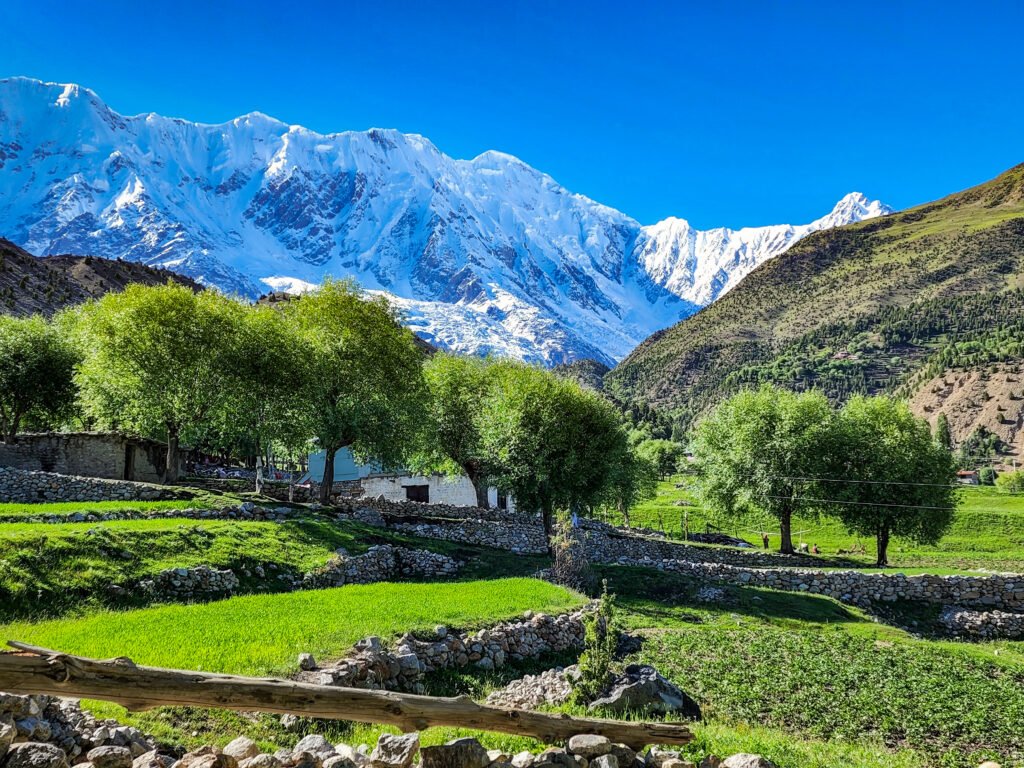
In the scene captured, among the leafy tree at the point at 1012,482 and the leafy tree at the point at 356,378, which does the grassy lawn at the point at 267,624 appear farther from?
the leafy tree at the point at 1012,482

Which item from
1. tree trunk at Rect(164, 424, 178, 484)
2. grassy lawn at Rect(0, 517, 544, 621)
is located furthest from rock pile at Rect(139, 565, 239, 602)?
tree trunk at Rect(164, 424, 178, 484)

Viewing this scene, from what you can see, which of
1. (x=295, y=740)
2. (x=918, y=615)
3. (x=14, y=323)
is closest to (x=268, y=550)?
(x=295, y=740)

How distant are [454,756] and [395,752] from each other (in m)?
0.79

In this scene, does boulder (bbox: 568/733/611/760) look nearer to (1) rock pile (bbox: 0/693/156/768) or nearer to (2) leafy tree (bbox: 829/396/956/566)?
(1) rock pile (bbox: 0/693/156/768)

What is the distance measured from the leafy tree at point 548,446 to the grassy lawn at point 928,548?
58.9 ft

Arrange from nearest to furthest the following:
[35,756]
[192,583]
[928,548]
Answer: [35,756] → [192,583] → [928,548]

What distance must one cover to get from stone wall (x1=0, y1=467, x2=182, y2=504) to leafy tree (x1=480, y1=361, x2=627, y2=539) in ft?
65.2

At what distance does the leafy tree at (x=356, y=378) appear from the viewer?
42.8 m

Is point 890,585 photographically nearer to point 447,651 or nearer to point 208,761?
point 447,651

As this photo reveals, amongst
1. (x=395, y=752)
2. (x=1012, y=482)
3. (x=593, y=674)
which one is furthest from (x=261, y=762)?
(x=1012, y=482)

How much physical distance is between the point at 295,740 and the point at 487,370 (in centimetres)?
5177

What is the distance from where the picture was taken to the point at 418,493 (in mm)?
66875

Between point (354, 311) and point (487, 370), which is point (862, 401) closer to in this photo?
point (487, 370)

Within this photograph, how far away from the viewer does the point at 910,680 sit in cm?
1941
